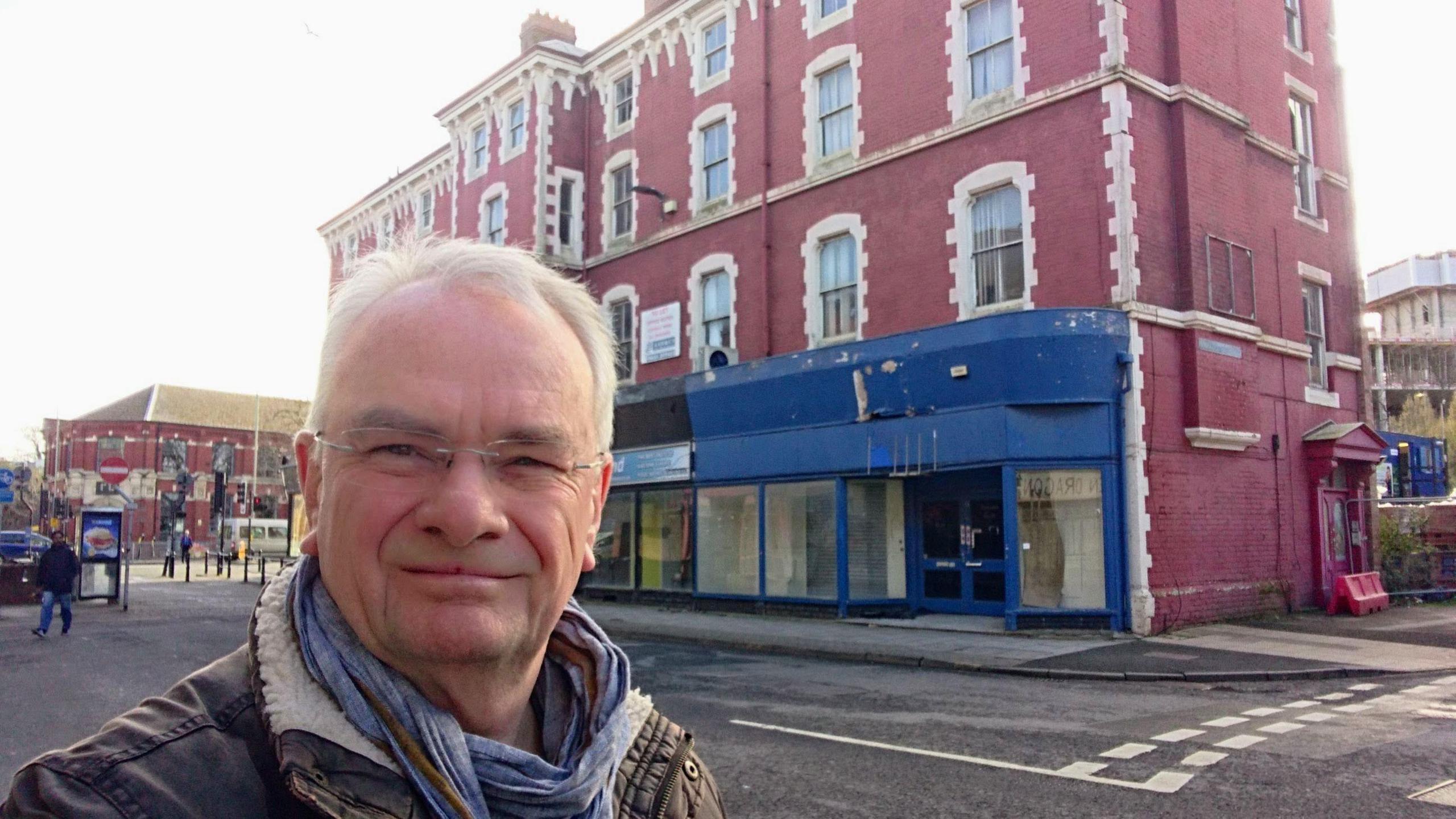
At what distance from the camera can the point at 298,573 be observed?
167 centimetres

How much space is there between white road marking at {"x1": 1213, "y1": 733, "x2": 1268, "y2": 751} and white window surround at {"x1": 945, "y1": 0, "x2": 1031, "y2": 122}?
436 inches

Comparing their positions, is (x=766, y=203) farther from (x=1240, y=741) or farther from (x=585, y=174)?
(x=1240, y=741)

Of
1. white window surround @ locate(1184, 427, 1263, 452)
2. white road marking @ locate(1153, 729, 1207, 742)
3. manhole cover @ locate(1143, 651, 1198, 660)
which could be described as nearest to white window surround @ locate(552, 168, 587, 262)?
white window surround @ locate(1184, 427, 1263, 452)

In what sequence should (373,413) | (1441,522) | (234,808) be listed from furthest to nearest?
1. (1441,522)
2. (373,413)
3. (234,808)

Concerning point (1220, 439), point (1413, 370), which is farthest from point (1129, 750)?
point (1413, 370)

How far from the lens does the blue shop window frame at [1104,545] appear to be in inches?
582

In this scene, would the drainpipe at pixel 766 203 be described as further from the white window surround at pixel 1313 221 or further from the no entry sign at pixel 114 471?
the no entry sign at pixel 114 471

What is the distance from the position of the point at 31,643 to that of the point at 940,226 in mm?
16146

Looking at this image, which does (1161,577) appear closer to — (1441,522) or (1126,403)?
(1126,403)

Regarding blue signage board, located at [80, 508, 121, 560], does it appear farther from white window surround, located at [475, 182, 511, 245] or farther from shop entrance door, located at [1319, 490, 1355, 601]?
shop entrance door, located at [1319, 490, 1355, 601]

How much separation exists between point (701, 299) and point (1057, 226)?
863 centimetres

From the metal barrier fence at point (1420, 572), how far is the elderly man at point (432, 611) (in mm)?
22879

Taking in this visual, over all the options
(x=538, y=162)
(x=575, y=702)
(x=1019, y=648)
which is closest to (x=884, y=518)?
(x=1019, y=648)

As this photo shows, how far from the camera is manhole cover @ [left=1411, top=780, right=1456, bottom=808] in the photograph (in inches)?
242
